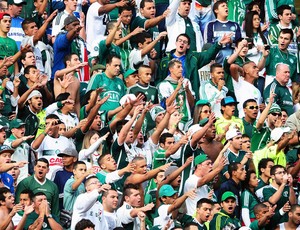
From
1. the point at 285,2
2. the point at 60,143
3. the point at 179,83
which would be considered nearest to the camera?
the point at 60,143

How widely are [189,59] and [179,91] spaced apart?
1159mm

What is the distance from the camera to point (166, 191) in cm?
1973

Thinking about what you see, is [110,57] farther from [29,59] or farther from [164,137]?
[164,137]

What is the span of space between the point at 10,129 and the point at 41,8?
4.28 m

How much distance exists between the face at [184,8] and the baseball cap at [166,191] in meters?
5.69

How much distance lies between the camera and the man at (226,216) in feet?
65.6

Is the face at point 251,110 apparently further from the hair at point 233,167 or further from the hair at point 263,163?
the hair at point 233,167

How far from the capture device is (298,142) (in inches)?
920

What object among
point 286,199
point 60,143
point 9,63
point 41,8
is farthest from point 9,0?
point 286,199

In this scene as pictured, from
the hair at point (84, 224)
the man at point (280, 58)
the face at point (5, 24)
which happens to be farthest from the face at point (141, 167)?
the man at point (280, 58)

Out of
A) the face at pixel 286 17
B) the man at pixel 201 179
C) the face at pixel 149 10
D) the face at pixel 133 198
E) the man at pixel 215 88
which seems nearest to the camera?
the face at pixel 133 198

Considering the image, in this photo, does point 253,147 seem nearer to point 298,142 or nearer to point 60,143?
point 298,142

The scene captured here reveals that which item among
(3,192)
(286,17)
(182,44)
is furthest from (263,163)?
(286,17)

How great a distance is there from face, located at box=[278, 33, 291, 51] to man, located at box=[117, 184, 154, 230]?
669 centimetres
